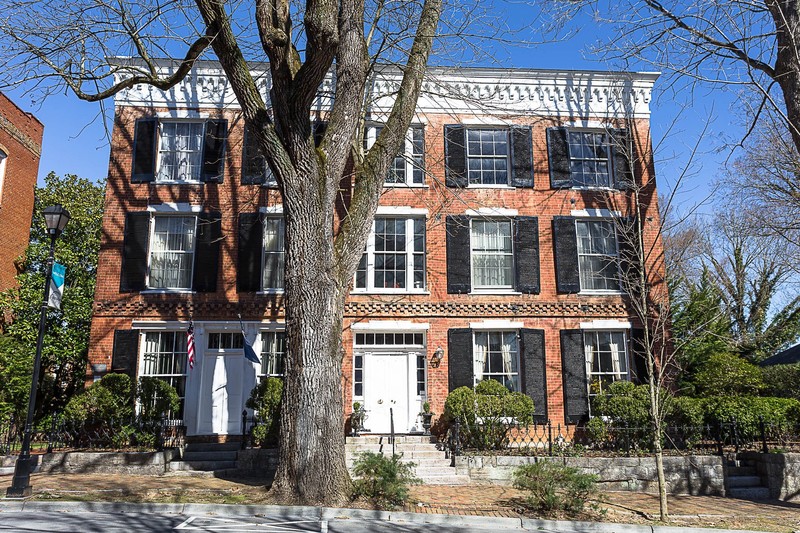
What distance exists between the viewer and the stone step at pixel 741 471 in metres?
14.0

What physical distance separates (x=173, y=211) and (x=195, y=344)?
373cm

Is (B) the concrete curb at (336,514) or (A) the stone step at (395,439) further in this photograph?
(A) the stone step at (395,439)

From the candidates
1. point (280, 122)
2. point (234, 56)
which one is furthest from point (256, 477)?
point (234, 56)

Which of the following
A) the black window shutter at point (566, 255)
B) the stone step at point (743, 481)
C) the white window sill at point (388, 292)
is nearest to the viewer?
the stone step at point (743, 481)

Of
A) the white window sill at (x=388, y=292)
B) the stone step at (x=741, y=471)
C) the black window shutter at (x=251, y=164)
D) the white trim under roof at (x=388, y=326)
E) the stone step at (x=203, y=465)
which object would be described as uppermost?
the black window shutter at (x=251, y=164)

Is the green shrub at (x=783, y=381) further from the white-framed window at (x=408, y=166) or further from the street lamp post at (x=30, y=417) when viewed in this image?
the street lamp post at (x=30, y=417)

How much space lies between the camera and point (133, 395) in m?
15.4

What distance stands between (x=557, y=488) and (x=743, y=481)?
18.8ft

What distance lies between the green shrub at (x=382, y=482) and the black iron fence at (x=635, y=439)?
4.00 meters

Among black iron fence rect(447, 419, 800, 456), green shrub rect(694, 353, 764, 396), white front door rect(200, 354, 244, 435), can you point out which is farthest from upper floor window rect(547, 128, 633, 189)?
white front door rect(200, 354, 244, 435)

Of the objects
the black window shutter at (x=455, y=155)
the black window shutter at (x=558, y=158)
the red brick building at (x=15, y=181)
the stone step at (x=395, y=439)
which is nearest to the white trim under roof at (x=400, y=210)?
the black window shutter at (x=455, y=155)

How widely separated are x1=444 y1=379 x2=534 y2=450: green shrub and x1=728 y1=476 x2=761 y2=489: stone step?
14.9 ft

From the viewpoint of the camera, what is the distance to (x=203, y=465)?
13969mm

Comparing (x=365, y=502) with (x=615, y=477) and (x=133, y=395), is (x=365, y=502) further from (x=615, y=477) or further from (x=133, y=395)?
(x=133, y=395)
